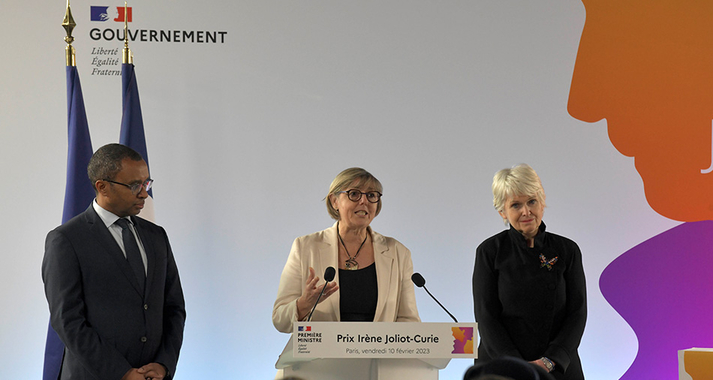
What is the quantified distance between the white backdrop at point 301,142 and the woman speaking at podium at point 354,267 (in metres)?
1.51

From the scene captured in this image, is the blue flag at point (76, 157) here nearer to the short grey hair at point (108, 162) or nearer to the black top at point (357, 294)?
the short grey hair at point (108, 162)

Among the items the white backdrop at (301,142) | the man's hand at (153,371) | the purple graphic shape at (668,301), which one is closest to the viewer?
the man's hand at (153,371)

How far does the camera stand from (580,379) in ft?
9.64

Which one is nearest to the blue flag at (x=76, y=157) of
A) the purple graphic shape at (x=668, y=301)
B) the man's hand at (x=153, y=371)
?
the man's hand at (x=153, y=371)

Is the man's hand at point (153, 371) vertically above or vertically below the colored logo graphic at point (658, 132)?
below

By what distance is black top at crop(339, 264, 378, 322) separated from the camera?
2.96m

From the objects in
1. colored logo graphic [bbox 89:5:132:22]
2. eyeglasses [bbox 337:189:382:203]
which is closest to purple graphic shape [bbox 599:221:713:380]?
eyeglasses [bbox 337:189:382:203]

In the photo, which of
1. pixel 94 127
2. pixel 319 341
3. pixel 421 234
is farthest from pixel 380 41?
pixel 319 341

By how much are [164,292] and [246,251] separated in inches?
67.4

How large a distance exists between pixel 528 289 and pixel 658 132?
2530 mm

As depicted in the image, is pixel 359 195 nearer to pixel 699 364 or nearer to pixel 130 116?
pixel 699 364

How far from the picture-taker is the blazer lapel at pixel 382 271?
116 inches

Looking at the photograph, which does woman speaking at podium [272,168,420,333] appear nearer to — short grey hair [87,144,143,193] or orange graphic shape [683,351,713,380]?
short grey hair [87,144,143,193]

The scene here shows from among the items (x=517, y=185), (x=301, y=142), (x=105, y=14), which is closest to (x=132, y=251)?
(x=517, y=185)
